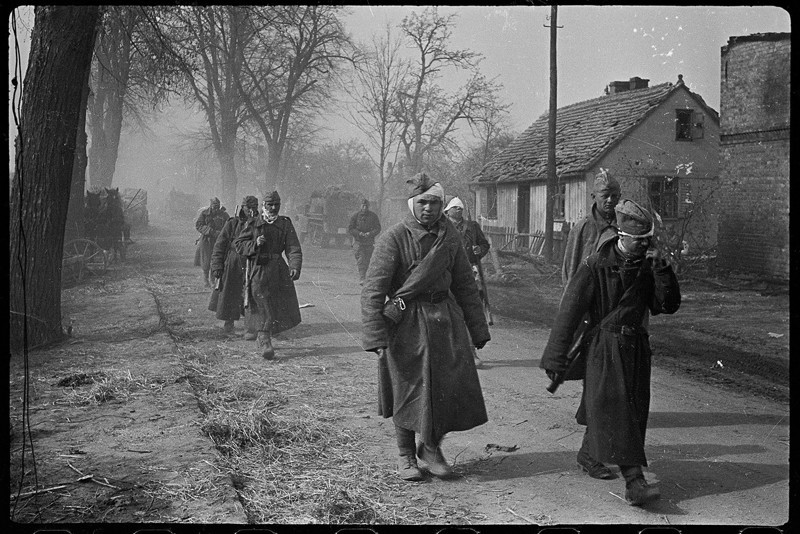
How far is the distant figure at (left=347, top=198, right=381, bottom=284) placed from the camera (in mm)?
15000

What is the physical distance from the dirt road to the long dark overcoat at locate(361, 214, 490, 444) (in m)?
0.45

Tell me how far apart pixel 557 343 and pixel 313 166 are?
133 feet

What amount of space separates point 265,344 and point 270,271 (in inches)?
36.1

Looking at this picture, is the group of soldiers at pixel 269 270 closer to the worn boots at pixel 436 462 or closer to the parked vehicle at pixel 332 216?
the worn boots at pixel 436 462

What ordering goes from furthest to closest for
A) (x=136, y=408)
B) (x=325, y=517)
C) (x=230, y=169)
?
(x=230, y=169)
(x=136, y=408)
(x=325, y=517)

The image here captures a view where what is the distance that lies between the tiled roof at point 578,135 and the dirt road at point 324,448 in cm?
1515

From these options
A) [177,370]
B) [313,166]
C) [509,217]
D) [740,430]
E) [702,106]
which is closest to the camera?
[740,430]

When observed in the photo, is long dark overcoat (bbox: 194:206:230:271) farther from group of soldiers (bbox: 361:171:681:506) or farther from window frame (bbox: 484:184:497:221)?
window frame (bbox: 484:184:497:221)

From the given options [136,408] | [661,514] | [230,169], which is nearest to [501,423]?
[661,514]

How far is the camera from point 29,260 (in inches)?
334

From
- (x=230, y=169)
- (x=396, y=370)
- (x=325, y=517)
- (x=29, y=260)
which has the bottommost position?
(x=325, y=517)

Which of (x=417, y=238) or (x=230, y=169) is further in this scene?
(x=230, y=169)

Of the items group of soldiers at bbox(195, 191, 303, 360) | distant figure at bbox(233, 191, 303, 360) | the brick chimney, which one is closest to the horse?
group of soldiers at bbox(195, 191, 303, 360)

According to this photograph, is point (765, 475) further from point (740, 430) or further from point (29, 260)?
point (29, 260)
